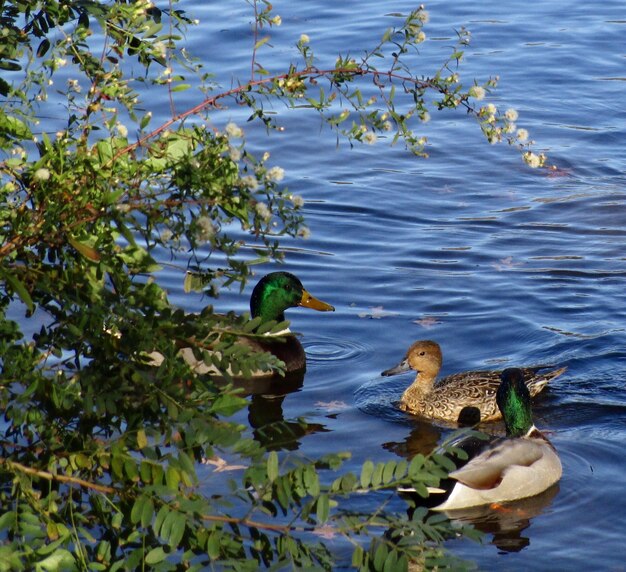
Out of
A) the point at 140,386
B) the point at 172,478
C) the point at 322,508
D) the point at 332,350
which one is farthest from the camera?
the point at 332,350

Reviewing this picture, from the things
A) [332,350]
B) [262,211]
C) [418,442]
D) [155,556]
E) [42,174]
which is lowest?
[418,442]

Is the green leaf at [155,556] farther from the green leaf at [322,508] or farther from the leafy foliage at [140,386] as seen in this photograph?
the green leaf at [322,508]

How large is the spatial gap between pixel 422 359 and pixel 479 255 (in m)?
2.72

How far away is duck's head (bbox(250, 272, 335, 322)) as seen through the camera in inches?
404

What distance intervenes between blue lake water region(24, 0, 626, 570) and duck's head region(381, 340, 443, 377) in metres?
0.25

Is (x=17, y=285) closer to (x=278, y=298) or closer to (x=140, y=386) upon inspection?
(x=140, y=386)

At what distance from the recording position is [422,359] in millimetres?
9203

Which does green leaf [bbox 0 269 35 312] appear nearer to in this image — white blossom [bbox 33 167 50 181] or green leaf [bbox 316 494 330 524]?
white blossom [bbox 33 167 50 181]

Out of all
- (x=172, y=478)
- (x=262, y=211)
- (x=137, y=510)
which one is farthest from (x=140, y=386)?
(x=262, y=211)

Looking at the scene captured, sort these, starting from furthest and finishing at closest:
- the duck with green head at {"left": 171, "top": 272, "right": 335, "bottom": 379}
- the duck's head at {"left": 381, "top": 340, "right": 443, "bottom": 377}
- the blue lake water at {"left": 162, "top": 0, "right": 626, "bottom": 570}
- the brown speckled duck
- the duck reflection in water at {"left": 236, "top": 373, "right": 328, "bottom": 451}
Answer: the duck with green head at {"left": 171, "top": 272, "right": 335, "bottom": 379}, the duck's head at {"left": 381, "top": 340, "right": 443, "bottom": 377}, the duck reflection in water at {"left": 236, "top": 373, "right": 328, "bottom": 451}, the blue lake water at {"left": 162, "top": 0, "right": 626, "bottom": 570}, the brown speckled duck

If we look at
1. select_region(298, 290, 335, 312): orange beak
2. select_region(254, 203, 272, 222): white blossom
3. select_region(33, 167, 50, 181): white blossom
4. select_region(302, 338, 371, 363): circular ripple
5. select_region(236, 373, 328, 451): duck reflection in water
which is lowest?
select_region(236, 373, 328, 451): duck reflection in water

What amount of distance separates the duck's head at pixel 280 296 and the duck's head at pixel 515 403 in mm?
2224

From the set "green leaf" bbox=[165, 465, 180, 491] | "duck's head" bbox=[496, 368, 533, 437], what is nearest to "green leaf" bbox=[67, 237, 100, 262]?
"green leaf" bbox=[165, 465, 180, 491]

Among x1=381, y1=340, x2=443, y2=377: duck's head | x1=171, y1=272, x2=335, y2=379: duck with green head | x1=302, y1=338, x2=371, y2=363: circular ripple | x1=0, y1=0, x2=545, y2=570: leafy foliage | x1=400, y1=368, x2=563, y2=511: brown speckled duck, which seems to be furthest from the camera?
x1=171, y1=272, x2=335, y2=379: duck with green head
